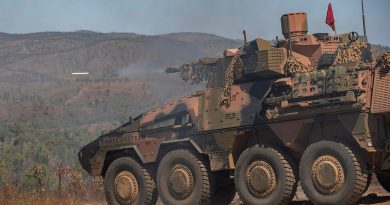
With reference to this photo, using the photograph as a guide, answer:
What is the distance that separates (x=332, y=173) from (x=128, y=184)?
5133mm

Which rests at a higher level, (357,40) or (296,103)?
(357,40)

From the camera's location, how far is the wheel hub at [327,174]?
12016 mm

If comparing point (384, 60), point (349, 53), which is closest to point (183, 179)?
point (349, 53)

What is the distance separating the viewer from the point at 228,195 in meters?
16.0

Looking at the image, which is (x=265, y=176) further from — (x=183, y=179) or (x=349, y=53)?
(x=349, y=53)

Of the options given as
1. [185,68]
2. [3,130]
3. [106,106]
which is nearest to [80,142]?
[3,130]

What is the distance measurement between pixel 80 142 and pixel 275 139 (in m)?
73.1

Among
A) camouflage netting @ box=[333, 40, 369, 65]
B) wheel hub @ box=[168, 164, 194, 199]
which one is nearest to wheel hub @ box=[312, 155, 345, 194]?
camouflage netting @ box=[333, 40, 369, 65]

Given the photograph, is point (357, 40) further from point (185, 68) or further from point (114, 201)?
point (114, 201)

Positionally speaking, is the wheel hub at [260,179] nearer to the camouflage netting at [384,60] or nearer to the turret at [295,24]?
the camouflage netting at [384,60]

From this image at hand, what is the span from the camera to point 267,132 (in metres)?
13.7

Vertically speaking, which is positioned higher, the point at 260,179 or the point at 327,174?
the point at 327,174

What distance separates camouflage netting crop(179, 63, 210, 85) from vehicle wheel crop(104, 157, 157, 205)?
2.29m

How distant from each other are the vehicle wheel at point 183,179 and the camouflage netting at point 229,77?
1.29 meters
